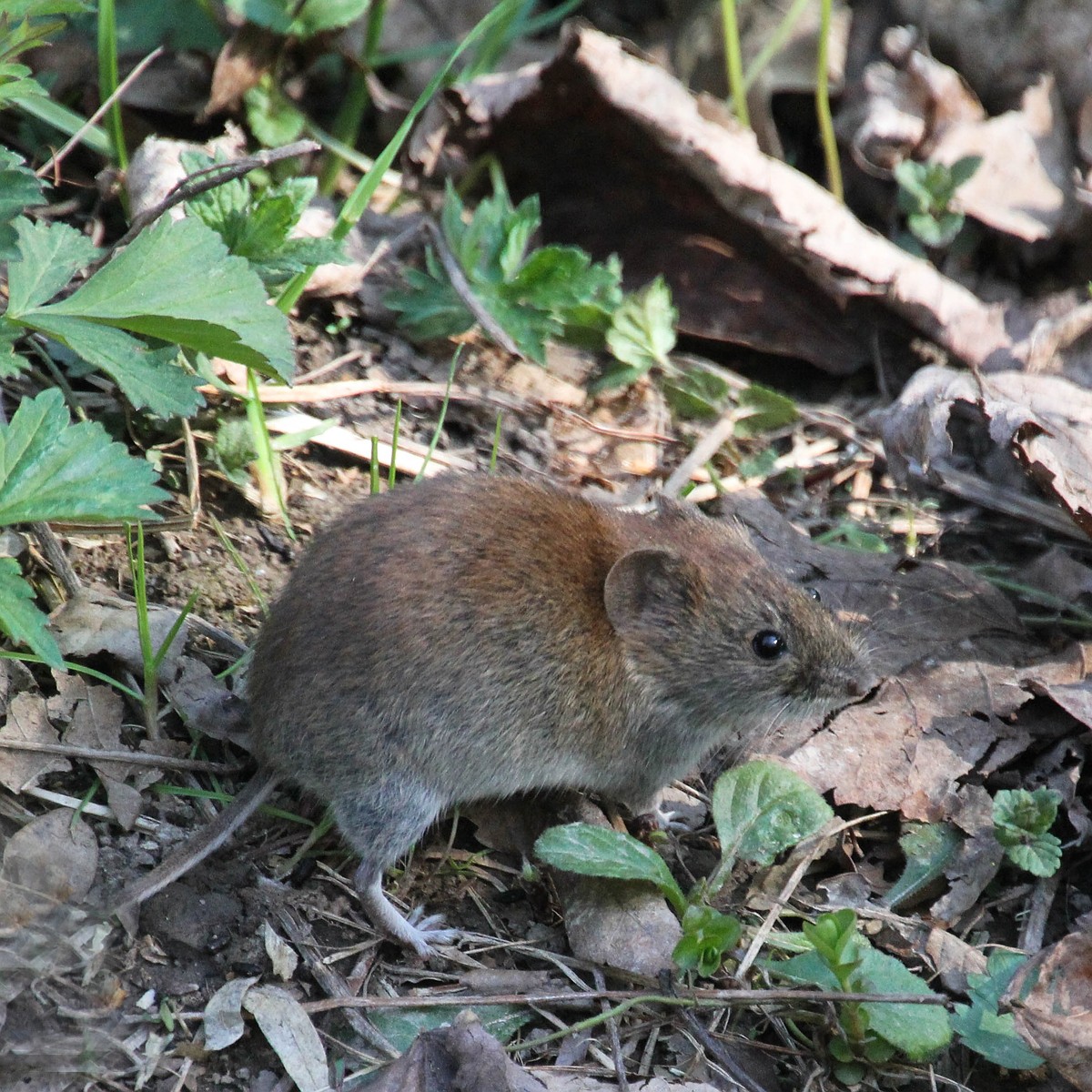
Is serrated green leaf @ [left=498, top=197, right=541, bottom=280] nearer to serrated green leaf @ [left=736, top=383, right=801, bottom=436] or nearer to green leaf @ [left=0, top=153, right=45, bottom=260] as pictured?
serrated green leaf @ [left=736, top=383, right=801, bottom=436]

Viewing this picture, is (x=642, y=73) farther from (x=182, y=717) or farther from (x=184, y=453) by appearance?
(x=182, y=717)

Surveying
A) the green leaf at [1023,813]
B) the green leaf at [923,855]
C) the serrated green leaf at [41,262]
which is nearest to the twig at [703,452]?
the green leaf at [923,855]

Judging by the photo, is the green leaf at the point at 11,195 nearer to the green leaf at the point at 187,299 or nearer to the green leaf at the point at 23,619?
the green leaf at the point at 187,299

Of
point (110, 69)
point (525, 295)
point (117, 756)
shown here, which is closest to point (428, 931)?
point (117, 756)

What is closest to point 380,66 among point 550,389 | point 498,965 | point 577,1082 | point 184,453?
point 550,389

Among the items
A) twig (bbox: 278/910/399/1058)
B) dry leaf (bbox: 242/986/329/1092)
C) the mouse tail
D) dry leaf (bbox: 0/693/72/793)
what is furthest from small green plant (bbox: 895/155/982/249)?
dry leaf (bbox: 242/986/329/1092)

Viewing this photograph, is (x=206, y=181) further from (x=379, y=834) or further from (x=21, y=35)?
(x=379, y=834)
